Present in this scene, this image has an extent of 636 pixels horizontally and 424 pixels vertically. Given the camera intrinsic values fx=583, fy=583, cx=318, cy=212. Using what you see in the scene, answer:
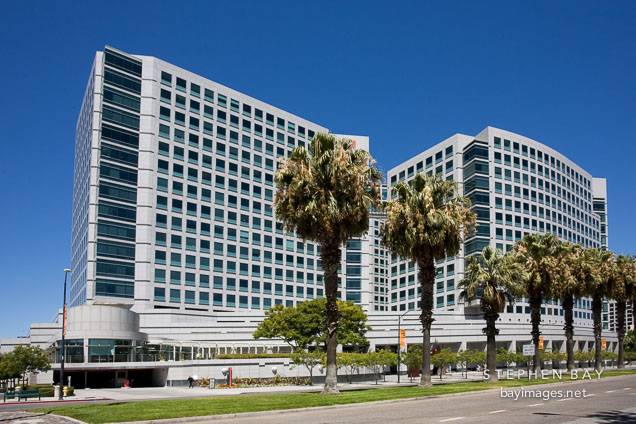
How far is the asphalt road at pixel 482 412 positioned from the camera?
20.3 metres

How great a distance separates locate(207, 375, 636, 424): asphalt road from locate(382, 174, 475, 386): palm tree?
11.7 metres

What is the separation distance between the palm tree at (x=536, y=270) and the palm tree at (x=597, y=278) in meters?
8.78

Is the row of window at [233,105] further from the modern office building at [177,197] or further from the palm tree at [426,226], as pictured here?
the palm tree at [426,226]

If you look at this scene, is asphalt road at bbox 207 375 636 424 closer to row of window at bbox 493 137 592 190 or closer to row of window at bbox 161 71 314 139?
row of window at bbox 161 71 314 139

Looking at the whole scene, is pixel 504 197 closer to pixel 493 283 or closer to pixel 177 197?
pixel 177 197

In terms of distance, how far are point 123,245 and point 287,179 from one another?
5883 cm

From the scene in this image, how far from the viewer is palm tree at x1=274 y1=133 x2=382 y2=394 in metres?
33.4

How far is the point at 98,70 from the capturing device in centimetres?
8700

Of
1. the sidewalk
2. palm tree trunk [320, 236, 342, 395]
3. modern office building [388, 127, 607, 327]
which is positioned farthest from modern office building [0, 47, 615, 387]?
palm tree trunk [320, 236, 342, 395]

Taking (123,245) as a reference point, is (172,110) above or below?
above

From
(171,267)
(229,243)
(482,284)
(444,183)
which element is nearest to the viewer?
(444,183)

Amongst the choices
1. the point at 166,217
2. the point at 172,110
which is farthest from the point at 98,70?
the point at 166,217

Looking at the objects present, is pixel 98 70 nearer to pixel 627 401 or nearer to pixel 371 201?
pixel 371 201

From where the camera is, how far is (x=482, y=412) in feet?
75.1
